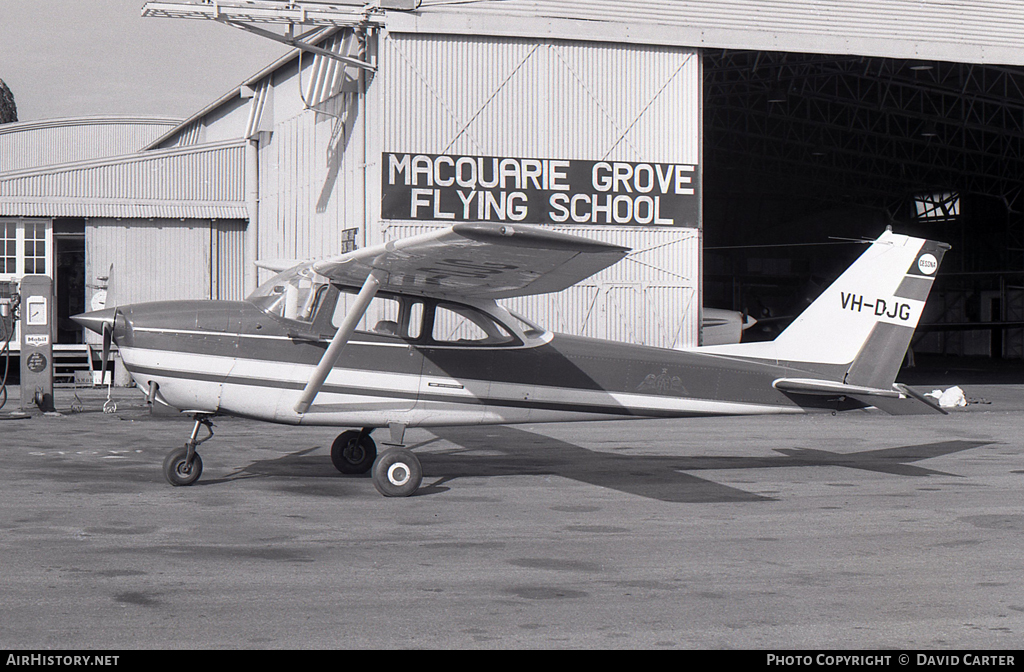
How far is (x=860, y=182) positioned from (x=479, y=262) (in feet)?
140

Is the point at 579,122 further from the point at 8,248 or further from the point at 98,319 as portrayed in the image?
the point at 8,248

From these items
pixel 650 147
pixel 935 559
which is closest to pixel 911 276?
pixel 935 559

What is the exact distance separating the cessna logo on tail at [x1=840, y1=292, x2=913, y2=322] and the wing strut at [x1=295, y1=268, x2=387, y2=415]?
16.2 feet

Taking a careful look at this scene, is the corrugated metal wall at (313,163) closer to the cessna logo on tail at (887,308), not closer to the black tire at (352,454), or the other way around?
the black tire at (352,454)

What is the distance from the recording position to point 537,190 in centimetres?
1830

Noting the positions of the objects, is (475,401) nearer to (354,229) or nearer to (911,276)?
(911,276)

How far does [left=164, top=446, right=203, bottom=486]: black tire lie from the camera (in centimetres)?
905

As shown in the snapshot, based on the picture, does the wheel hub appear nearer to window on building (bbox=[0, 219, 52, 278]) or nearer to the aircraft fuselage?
the aircraft fuselage

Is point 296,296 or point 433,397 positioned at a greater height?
point 296,296

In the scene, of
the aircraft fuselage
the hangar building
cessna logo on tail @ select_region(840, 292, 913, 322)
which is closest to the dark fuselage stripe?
the aircraft fuselage

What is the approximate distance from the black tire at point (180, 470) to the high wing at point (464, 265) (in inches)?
45.3

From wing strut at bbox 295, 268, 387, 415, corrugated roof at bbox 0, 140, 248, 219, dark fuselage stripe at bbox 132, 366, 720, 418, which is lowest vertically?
dark fuselage stripe at bbox 132, 366, 720, 418

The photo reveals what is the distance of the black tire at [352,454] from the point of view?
33.1ft

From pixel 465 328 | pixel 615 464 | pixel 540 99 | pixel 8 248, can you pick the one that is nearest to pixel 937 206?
pixel 540 99
